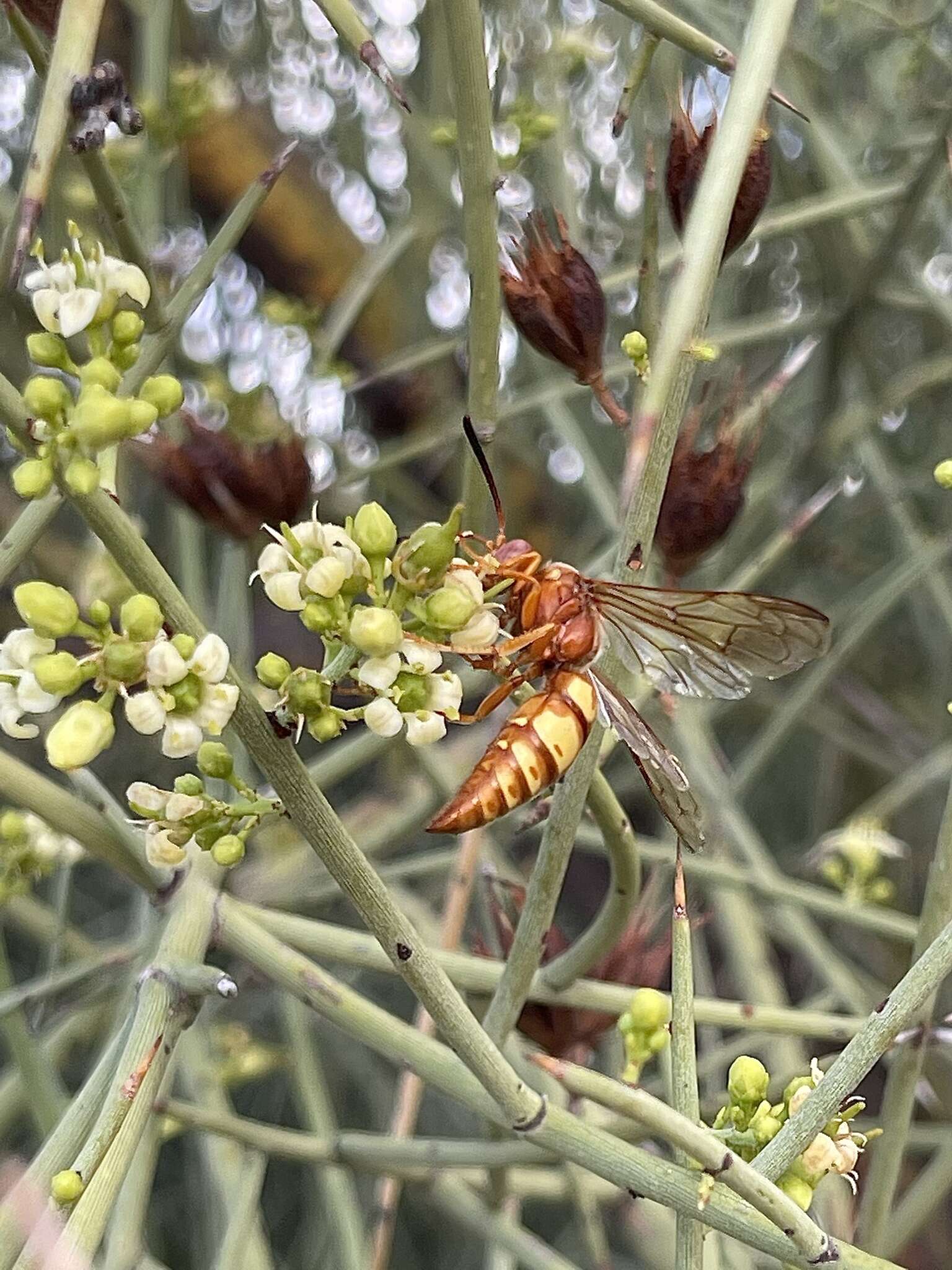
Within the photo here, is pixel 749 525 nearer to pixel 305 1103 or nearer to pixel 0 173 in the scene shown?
pixel 305 1103

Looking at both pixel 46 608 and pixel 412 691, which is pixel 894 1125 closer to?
pixel 412 691

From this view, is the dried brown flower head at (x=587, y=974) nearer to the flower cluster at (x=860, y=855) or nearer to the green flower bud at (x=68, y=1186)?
the flower cluster at (x=860, y=855)

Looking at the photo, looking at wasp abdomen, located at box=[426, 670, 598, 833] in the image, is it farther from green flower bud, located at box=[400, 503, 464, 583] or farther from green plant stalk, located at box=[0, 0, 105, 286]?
green plant stalk, located at box=[0, 0, 105, 286]

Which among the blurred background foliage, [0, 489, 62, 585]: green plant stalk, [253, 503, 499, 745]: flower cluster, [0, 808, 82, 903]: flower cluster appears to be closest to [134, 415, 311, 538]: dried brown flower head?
the blurred background foliage

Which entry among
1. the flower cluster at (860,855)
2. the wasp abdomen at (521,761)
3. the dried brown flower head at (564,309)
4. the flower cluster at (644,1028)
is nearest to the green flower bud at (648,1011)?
the flower cluster at (644,1028)

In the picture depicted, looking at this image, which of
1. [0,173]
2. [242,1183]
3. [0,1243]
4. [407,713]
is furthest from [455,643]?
[0,173]

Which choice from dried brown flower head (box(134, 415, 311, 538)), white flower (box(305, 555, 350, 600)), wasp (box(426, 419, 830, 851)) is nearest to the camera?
white flower (box(305, 555, 350, 600))

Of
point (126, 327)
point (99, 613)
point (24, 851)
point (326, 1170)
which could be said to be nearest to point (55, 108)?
point (126, 327)
